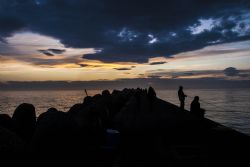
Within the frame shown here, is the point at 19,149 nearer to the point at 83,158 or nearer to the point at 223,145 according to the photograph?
the point at 83,158

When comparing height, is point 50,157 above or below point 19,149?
below

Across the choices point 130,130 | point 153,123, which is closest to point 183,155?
point 130,130

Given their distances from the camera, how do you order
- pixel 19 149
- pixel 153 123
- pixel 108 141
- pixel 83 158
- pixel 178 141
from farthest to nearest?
pixel 153 123
pixel 178 141
pixel 108 141
pixel 83 158
pixel 19 149

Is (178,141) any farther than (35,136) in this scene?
Yes

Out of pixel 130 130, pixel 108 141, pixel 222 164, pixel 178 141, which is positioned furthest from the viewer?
pixel 130 130

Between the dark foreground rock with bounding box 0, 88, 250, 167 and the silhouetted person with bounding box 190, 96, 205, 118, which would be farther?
the silhouetted person with bounding box 190, 96, 205, 118

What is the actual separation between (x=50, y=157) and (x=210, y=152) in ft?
16.6

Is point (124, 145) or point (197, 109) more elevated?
point (197, 109)

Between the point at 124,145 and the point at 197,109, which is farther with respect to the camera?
the point at 197,109

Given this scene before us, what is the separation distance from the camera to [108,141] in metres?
12.3

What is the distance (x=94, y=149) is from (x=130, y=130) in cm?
526

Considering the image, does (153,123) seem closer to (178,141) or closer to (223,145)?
(178,141)

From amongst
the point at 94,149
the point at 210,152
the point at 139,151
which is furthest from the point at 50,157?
the point at 210,152

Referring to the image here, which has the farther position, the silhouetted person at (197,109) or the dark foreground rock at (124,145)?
the silhouetted person at (197,109)
